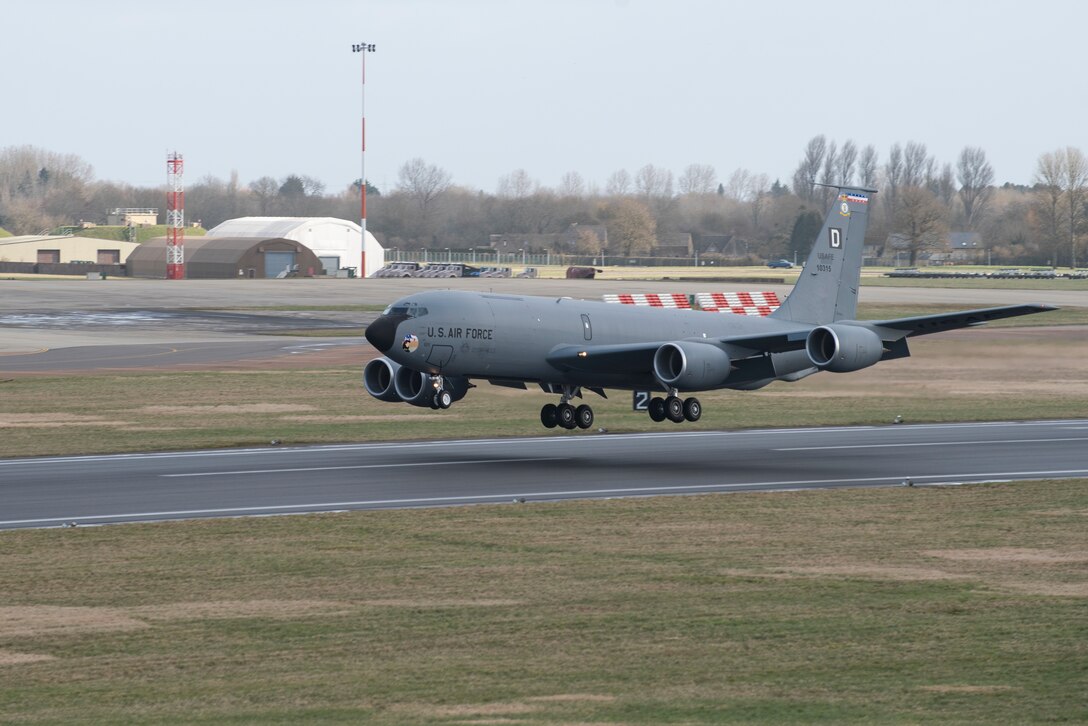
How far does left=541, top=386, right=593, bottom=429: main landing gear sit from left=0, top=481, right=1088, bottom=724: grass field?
10.7 meters

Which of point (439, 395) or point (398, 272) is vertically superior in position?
point (398, 272)

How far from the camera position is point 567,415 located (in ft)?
155

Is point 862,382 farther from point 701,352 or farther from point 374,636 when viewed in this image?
point 374,636

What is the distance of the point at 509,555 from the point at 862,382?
34.2 meters

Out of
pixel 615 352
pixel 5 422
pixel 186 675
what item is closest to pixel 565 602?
pixel 186 675

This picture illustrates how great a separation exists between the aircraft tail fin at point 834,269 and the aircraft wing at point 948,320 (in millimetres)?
7224

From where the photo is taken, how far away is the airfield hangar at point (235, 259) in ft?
590

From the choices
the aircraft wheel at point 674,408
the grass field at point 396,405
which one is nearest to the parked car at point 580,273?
the grass field at point 396,405

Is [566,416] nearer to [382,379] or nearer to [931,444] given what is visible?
[382,379]

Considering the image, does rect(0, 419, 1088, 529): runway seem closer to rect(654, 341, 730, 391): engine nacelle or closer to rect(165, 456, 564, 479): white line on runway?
A: rect(165, 456, 564, 479): white line on runway

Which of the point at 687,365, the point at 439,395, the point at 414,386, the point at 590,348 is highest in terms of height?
the point at 590,348

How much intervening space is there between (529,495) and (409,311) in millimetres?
7804

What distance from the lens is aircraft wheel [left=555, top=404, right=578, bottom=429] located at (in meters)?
47.0

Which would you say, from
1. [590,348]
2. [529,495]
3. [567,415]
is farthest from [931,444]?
[529,495]
